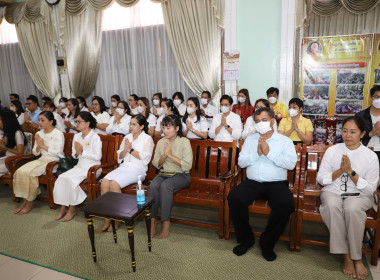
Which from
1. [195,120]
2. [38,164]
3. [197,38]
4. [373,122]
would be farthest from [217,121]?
[38,164]

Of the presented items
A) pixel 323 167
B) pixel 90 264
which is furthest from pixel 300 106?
pixel 90 264

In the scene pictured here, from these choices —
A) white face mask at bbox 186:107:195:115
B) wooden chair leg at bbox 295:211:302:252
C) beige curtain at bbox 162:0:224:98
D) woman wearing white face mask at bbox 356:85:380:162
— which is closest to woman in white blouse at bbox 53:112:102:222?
white face mask at bbox 186:107:195:115

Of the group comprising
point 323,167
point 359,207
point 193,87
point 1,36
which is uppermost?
point 1,36

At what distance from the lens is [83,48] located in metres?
6.96

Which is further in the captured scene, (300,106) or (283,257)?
(300,106)

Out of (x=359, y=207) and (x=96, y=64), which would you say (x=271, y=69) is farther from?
(x=96, y=64)

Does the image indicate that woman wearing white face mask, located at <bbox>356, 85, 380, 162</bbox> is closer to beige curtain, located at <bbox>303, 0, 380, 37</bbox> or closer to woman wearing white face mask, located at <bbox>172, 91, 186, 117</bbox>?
beige curtain, located at <bbox>303, 0, 380, 37</bbox>

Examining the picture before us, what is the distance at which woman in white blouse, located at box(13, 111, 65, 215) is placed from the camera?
12.1ft

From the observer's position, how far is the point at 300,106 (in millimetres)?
3910

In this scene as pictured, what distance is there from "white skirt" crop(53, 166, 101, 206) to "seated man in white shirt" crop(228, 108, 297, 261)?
1.84 meters

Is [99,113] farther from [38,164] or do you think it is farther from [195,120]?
[195,120]

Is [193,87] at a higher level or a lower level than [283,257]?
higher

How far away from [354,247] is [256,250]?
832 millimetres

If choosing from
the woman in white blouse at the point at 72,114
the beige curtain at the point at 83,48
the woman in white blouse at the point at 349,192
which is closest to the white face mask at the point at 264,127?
the woman in white blouse at the point at 349,192
